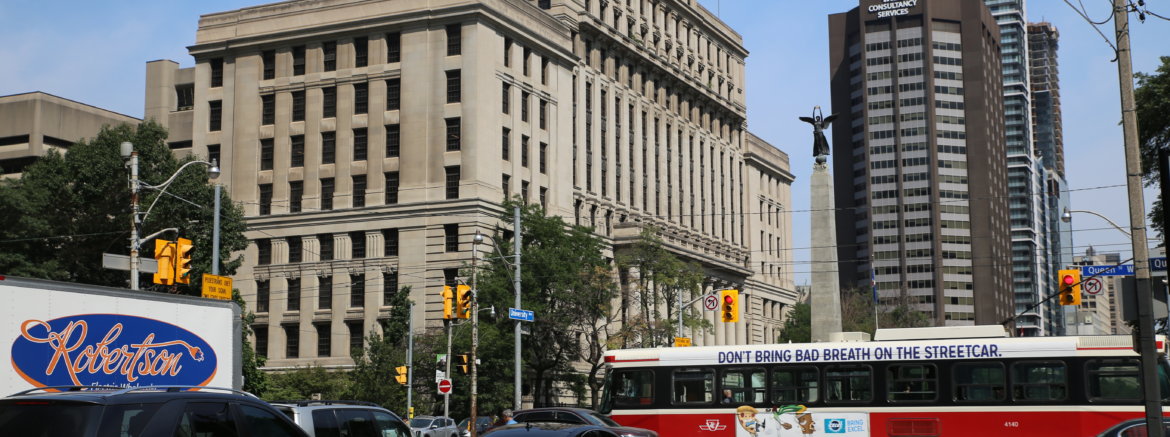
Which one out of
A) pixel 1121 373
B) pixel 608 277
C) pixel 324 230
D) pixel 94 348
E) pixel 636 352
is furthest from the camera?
pixel 324 230

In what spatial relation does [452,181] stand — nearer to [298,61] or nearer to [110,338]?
[298,61]

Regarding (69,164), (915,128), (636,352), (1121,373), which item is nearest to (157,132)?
(69,164)

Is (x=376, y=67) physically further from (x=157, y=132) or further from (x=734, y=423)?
(x=734, y=423)

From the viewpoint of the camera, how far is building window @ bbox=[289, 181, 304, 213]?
83.6 metres

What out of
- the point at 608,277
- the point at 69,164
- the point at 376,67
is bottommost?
the point at 608,277

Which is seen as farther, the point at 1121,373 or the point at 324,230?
the point at 324,230

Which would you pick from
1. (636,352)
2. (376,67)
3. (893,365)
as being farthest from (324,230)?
(893,365)

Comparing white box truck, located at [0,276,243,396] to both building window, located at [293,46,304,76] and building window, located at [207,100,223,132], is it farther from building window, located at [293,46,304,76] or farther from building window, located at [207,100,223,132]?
building window, located at [207,100,223,132]

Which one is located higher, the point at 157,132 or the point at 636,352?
the point at 157,132

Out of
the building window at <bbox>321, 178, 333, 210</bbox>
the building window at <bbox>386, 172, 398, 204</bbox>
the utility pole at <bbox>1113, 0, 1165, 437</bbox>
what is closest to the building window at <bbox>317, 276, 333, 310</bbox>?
the building window at <bbox>321, 178, 333, 210</bbox>

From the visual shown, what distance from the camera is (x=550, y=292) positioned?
70.8 m

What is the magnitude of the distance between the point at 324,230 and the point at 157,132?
69.6 ft

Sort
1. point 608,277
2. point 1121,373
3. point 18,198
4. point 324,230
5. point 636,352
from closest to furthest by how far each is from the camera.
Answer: point 1121,373
point 636,352
point 18,198
point 608,277
point 324,230

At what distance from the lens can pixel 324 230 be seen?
81.6 m
